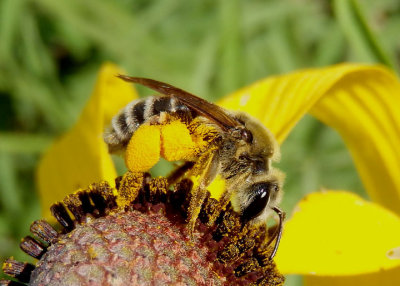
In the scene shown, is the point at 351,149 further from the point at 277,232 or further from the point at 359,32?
the point at 277,232

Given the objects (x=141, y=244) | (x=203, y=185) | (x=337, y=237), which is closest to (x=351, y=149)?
(x=337, y=237)

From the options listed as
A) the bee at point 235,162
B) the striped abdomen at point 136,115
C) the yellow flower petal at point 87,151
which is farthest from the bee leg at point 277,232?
the yellow flower petal at point 87,151

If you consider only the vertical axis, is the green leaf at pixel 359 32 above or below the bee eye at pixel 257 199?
above

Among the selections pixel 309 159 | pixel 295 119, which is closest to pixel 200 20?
pixel 309 159

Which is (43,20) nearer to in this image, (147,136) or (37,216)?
(37,216)

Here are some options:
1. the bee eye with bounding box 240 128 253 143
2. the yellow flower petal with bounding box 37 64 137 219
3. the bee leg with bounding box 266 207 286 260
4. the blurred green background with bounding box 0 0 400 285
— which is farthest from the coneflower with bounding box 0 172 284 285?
the blurred green background with bounding box 0 0 400 285

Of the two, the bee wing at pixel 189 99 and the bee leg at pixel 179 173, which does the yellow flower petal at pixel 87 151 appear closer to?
the bee leg at pixel 179 173
